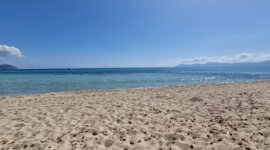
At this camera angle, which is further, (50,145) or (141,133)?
(141,133)

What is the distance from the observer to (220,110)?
7.17 m

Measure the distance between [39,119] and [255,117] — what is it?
6629 mm

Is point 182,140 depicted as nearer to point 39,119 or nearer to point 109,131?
point 109,131

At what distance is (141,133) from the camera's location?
16.3 ft

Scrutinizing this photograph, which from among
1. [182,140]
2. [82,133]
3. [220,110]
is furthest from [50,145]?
Result: [220,110]

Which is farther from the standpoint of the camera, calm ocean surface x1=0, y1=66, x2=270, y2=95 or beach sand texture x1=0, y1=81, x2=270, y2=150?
calm ocean surface x1=0, y1=66, x2=270, y2=95

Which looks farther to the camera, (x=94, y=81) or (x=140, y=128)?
(x=94, y=81)

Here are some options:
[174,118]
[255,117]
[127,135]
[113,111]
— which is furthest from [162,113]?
[255,117]

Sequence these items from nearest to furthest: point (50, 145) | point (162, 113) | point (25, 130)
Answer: point (50, 145), point (25, 130), point (162, 113)

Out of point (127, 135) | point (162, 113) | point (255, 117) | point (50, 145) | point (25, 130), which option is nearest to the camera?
point (50, 145)

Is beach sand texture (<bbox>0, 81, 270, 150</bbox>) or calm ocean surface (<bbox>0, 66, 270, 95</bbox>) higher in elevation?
beach sand texture (<bbox>0, 81, 270, 150</bbox>)

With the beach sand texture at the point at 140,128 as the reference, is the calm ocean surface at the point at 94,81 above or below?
below

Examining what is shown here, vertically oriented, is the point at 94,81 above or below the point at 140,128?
below

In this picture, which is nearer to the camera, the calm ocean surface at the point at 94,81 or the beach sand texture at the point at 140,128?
the beach sand texture at the point at 140,128
